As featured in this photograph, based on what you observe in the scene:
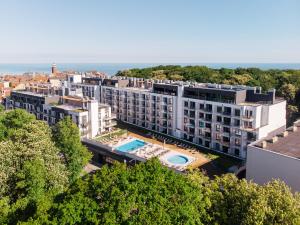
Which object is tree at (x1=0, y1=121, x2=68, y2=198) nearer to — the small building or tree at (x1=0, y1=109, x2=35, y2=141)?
tree at (x1=0, y1=109, x2=35, y2=141)

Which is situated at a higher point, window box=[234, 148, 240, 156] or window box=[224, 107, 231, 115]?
window box=[224, 107, 231, 115]

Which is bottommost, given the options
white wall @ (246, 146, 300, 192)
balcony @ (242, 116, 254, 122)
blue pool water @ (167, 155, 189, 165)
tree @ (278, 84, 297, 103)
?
blue pool water @ (167, 155, 189, 165)

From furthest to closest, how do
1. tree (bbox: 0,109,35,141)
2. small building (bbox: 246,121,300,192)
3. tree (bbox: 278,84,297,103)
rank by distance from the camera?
tree (bbox: 278,84,297,103)
tree (bbox: 0,109,35,141)
small building (bbox: 246,121,300,192)

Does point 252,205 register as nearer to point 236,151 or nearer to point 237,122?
point 237,122

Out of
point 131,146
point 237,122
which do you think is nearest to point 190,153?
point 237,122

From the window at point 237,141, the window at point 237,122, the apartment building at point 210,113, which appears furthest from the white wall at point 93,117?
the window at point 237,141

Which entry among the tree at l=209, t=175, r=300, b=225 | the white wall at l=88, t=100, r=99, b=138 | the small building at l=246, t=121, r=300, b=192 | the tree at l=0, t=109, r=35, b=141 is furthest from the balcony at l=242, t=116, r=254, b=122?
the tree at l=0, t=109, r=35, b=141
